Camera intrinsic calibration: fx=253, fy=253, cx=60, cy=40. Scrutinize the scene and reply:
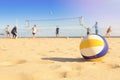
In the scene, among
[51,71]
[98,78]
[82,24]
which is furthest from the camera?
[82,24]

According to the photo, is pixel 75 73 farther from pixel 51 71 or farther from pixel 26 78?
pixel 26 78

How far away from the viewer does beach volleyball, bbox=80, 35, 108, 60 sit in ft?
19.4

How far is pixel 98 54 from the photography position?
5.90 meters

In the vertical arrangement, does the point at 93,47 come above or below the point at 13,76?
above

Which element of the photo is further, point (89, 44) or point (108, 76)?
point (89, 44)

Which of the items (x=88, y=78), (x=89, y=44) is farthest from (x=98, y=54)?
(x=88, y=78)

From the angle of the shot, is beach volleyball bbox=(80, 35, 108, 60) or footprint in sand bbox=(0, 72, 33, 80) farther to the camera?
beach volleyball bbox=(80, 35, 108, 60)

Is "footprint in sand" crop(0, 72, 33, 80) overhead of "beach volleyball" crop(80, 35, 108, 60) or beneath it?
beneath

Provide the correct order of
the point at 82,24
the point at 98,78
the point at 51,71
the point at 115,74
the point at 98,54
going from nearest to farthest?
the point at 98,78 → the point at 115,74 → the point at 51,71 → the point at 98,54 → the point at 82,24

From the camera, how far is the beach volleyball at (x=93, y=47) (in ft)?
19.4

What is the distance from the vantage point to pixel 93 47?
19.4 feet

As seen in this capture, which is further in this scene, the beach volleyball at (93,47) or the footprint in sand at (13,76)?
the beach volleyball at (93,47)

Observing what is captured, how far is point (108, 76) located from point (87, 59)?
2.04 metres

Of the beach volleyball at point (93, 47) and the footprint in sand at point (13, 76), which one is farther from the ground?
the beach volleyball at point (93, 47)
